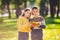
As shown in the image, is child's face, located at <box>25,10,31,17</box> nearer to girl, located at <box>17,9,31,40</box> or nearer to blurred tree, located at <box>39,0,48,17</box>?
girl, located at <box>17,9,31,40</box>

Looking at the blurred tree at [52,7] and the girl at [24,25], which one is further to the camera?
the blurred tree at [52,7]

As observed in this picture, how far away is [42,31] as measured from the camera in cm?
200

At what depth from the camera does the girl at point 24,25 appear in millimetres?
1937

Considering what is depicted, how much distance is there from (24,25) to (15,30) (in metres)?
0.12

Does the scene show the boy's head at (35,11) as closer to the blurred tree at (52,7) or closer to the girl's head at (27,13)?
the girl's head at (27,13)

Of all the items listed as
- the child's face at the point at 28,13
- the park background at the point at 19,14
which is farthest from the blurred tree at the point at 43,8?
the child's face at the point at 28,13

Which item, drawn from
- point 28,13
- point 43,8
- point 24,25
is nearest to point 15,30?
point 24,25

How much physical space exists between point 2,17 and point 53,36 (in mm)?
550

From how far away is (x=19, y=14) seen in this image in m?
1.99

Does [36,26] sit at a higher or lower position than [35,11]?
lower

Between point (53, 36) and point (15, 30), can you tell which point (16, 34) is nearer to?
point (15, 30)

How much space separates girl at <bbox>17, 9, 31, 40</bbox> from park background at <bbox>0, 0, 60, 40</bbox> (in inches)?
2.0

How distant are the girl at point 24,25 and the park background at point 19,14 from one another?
0.05 metres

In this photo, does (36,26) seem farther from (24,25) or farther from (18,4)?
(18,4)
